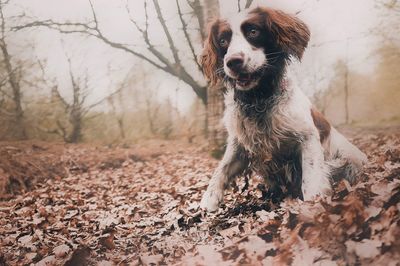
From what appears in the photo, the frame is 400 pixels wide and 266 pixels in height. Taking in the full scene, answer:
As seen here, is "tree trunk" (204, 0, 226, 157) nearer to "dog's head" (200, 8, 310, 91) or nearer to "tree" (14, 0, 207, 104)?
"tree" (14, 0, 207, 104)

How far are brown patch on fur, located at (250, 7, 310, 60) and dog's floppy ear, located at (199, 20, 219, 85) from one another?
0.39 m

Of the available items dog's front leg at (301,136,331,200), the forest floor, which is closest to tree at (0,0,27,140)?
A: the forest floor

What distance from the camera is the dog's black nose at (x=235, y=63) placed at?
4145 mm

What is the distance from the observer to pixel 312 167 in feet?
14.5

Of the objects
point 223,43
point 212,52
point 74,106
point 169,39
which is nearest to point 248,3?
point 223,43

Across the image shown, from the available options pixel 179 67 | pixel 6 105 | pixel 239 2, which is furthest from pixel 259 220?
pixel 6 105

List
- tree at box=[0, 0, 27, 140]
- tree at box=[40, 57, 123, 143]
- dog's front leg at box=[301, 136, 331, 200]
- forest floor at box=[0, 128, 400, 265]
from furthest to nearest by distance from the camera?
tree at box=[0, 0, 27, 140]
tree at box=[40, 57, 123, 143]
dog's front leg at box=[301, 136, 331, 200]
forest floor at box=[0, 128, 400, 265]

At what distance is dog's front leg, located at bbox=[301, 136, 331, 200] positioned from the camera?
4367mm

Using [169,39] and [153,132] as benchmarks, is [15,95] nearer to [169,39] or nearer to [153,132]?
[153,132]

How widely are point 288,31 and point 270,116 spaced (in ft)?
2.59

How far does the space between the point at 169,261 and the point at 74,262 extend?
90cm

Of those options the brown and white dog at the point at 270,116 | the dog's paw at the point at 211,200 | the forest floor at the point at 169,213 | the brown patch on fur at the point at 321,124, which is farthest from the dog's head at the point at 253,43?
the dog's paw at the point at 211,200

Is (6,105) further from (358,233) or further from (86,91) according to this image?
(358,233)

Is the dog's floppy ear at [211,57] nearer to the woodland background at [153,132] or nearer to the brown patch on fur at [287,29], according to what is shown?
the woodland background at [153,132]
